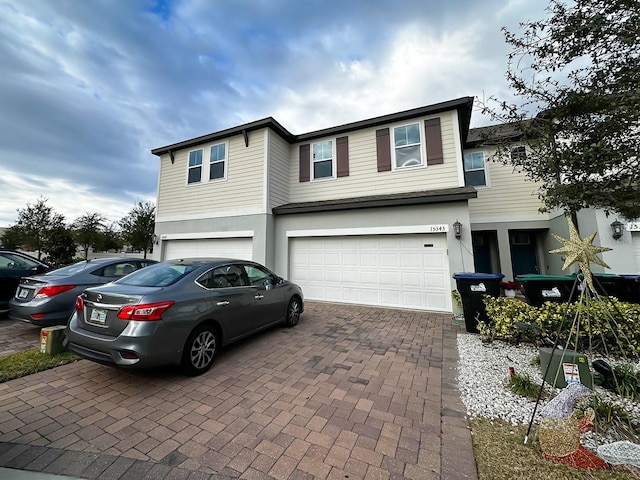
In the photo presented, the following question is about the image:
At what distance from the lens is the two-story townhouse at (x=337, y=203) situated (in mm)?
7172

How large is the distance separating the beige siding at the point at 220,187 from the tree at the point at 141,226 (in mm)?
9545

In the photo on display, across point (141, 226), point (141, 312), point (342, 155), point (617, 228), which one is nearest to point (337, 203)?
point (342, 155)

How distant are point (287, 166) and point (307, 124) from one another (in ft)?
10.7

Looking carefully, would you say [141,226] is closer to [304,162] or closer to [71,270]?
[304,162]

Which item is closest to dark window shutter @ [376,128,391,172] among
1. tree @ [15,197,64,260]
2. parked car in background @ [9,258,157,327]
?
parked car in background @ [9,258,157,327]

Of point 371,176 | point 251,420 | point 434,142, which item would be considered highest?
point 434,142

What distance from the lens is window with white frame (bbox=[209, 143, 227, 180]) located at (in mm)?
9718

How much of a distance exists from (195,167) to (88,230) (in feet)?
56.8

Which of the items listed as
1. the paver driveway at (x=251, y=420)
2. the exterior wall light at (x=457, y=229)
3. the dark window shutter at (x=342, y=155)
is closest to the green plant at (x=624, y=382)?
the paver driveway at (x=251, y=420)

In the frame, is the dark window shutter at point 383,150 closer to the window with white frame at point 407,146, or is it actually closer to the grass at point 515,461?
the window with white frame at point 407,146

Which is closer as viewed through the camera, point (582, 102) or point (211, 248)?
point (582, 102)

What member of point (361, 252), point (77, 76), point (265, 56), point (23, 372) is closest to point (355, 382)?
point (23, 372)

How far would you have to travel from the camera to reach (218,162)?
9.84 m

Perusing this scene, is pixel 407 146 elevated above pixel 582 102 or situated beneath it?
elevated above
